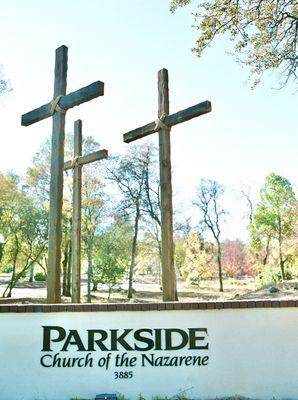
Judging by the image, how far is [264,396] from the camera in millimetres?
5648

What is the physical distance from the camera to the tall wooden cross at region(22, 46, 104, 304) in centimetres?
632

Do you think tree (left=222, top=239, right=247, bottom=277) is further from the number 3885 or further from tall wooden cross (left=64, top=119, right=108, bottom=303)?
the number 3885

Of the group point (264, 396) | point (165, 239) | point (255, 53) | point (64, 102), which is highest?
point (255, 53)

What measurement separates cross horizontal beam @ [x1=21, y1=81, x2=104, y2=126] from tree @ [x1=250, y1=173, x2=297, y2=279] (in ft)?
97.0

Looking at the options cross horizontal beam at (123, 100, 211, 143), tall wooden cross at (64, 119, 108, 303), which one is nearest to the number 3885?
tall wooden cross at (64, 119, 108, 303)

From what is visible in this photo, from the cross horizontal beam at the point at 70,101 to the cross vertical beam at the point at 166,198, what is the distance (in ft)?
3.97

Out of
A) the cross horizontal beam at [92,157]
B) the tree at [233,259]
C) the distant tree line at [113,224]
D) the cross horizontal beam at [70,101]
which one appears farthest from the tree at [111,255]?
the tree at [233,259]

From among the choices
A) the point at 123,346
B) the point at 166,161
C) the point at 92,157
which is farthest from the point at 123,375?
the point at 92,157

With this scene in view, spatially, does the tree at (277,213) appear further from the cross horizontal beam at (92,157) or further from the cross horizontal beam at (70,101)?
the cross horizontal beam at (70,101)

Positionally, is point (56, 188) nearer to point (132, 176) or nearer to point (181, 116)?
point (181, 116)

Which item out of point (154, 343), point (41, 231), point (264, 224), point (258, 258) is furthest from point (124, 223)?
point (154, 343)

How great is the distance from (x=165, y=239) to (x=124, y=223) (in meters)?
23.4

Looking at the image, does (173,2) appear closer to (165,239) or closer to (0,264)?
(165,239)

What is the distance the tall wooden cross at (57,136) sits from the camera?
6324mm
